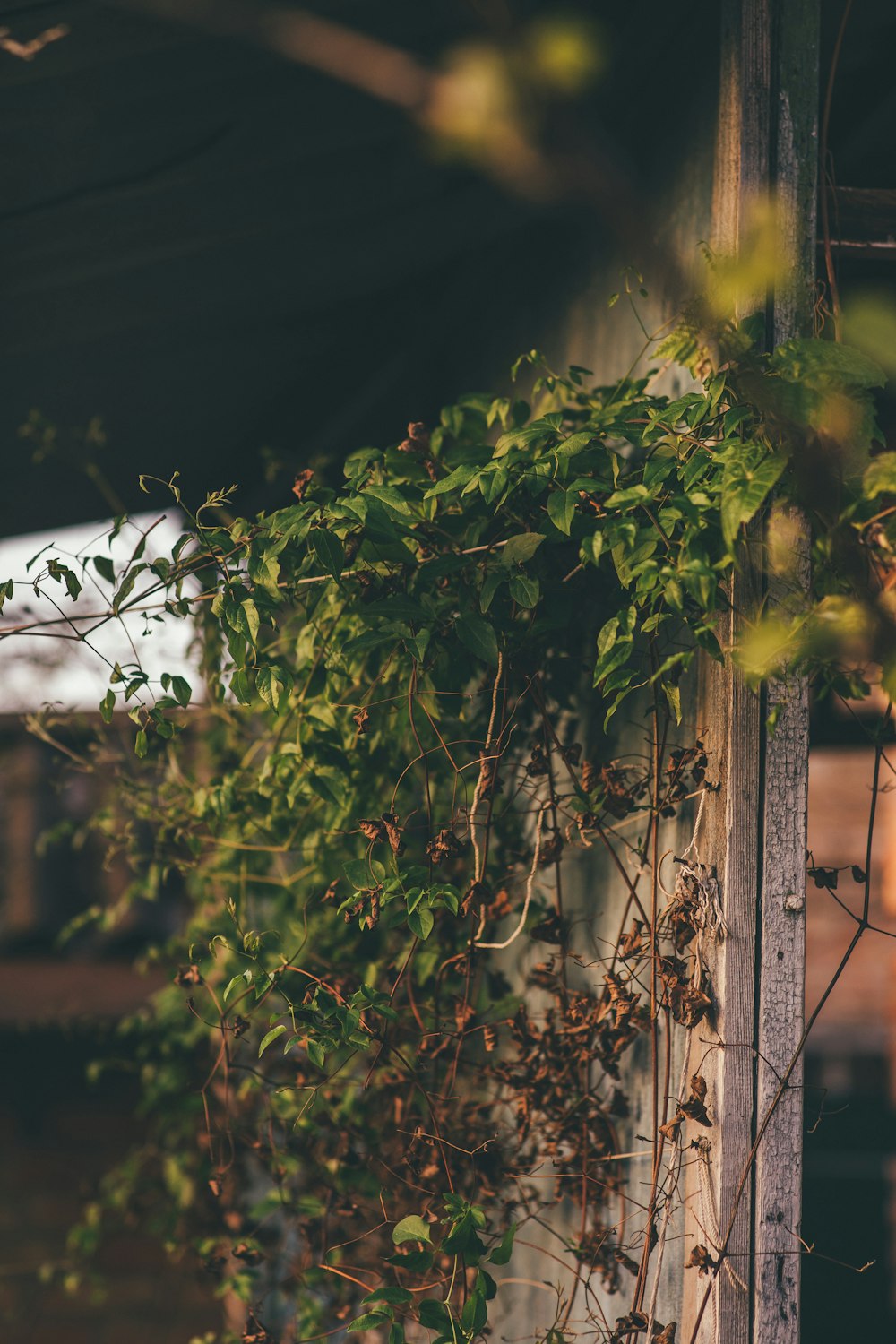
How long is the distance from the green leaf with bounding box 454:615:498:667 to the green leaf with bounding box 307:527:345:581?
0.17 meters

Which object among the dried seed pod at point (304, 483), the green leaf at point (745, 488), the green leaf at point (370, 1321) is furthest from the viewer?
the dried seed pod at point (304, 483)

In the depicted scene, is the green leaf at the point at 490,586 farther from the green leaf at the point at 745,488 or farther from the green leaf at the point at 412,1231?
the green leaf at the point at 412,1231

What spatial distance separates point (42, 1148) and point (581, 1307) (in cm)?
330

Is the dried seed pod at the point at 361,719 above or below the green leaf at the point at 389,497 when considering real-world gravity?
below

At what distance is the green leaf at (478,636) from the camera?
4.27 ft

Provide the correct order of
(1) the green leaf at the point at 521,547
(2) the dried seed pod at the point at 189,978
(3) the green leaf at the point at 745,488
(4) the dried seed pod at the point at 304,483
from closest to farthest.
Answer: (3) the green leaf at the point at 745,488 → (1) the green leaf at the point at 521,547 → (4) the dried seed pod at the point at 304,483 → (2) the dried seed pod at the point at 189,978

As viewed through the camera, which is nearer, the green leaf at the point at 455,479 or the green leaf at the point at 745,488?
the green leaf at the point at 745,488

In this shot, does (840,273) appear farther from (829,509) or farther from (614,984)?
(829,509)

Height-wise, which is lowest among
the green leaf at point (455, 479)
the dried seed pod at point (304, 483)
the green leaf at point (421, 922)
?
the green leaf at point (421, 922)

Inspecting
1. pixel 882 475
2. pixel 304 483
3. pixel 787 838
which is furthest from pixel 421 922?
pixel 882 475

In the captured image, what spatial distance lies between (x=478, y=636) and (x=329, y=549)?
209mm

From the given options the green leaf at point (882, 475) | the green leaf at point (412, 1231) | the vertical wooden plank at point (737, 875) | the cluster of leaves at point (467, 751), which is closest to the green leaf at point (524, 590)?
the cluster of leaves at point (467, 751)

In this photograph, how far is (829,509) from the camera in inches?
15.1

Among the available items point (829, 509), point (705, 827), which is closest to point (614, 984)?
point (705, 827)
